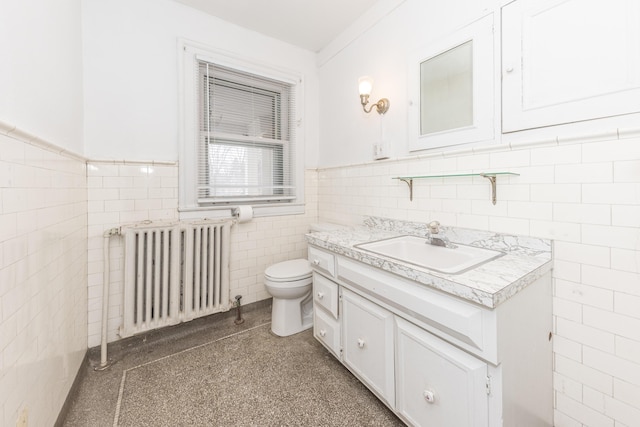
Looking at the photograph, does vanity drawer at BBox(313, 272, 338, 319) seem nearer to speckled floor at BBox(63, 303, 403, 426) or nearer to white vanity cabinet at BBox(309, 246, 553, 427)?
white vanity cabinet at BBox(309, 246, 553, 427)

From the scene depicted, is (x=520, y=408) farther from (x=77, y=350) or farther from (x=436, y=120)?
(x=77, y=350)

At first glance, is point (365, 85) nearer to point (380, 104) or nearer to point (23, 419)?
point (380, 104)

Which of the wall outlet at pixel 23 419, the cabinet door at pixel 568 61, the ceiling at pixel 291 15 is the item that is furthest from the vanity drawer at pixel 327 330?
the ceiling at pixel 291 15

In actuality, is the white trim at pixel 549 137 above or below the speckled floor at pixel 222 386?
above

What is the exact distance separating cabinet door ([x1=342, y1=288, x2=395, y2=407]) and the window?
1328 mm

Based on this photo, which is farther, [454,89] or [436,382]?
[454,89]

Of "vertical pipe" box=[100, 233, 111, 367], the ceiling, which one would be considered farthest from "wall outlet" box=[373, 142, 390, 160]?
"vertical pipe" box=[100, 233, 111, 367]

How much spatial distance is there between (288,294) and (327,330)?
428 millimetres

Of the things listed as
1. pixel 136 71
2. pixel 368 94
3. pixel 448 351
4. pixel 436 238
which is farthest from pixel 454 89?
pixel 136 71

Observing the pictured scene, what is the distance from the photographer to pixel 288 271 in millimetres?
2033

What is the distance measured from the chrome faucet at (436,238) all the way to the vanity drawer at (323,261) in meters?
0.58

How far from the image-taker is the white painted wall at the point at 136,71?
1720 mm

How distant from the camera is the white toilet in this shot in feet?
6.36

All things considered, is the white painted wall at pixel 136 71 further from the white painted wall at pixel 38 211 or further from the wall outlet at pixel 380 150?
the wall outlet at pixel 380 150
